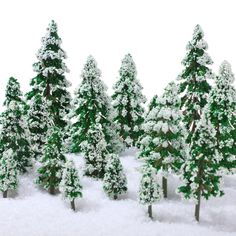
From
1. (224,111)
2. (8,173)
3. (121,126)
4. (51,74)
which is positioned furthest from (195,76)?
(8,173)

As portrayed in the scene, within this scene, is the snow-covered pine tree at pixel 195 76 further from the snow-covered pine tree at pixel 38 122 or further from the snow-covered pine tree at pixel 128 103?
the snow-covered pine tree at pixel 38 122

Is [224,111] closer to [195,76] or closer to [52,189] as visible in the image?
[195,76]

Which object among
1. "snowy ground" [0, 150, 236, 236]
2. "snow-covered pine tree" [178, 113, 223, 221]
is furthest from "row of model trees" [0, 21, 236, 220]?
"snowy ground" [0, 150, 236, 236]

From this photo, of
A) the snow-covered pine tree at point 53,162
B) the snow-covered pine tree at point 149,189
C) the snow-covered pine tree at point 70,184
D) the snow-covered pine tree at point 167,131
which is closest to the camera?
the snow-covered pine tree at point 149,189

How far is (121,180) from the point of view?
46.1m

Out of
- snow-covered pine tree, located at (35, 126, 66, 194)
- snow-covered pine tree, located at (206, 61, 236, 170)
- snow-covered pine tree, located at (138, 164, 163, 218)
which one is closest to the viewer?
snow-covered pine tree, located at (138, 164, 163, 218)

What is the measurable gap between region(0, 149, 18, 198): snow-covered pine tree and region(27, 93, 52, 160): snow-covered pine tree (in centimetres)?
593

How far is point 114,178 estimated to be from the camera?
45.7 meters

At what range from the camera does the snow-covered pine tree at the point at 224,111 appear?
4684 cm

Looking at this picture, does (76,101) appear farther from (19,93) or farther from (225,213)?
(225,213)

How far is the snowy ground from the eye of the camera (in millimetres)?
40125

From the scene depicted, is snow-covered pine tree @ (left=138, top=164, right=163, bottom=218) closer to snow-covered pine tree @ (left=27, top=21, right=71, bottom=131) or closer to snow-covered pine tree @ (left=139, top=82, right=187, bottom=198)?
snow-covered pine tree @ (left=139, top=82, right=187, bottom=198)

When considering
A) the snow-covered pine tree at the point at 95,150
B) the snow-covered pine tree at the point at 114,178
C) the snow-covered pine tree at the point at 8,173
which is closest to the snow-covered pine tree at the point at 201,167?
the snow-covered pine tree at the point at 114,178

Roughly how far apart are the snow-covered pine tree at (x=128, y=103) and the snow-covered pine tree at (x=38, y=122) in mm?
9883
